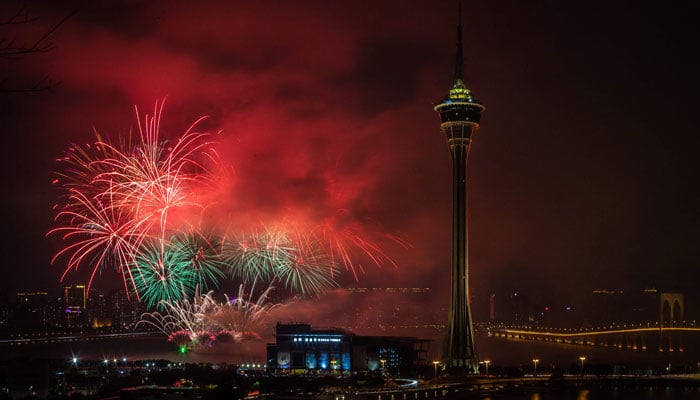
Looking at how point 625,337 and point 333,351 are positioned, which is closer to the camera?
point 333,351

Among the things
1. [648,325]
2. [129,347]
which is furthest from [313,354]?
[648,325]

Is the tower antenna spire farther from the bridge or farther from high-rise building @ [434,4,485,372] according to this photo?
the bridge

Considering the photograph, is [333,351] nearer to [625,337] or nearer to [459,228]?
[459,228]

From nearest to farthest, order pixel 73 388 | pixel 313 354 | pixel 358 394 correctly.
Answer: pixel 358 394, pixel 73 388, pixel 313 354

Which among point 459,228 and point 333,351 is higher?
point 459,228

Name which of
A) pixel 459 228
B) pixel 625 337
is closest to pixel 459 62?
pixel 459 228

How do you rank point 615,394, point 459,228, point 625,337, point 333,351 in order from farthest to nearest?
point 625,337
point 333,351
point 459,228
point 615,394

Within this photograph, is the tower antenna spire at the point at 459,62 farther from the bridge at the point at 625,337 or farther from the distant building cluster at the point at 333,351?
the bridge at the point at 625,337

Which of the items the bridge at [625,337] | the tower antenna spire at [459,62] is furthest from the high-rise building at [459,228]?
the bridge at [625,337]

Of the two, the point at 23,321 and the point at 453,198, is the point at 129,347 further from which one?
the point at 453,198
